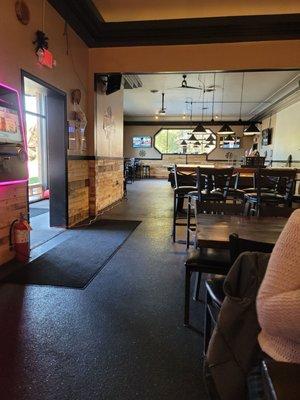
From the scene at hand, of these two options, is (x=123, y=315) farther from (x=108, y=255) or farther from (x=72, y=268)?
(x=108, y=255)

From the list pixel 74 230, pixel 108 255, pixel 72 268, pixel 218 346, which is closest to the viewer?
pixel 218 346

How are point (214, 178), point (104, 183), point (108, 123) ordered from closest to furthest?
1. point (214, 178)
2. point (104, 183)
3. point (108, 123)

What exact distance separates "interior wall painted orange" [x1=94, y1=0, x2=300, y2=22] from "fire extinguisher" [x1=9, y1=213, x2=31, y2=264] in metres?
3.35

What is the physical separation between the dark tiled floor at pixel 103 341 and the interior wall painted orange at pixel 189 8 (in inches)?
149

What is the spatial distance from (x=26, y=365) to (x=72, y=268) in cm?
138

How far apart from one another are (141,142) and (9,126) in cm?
1206

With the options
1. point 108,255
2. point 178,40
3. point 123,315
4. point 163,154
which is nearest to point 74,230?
point 108,255

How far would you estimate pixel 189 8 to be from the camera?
4.39 meters

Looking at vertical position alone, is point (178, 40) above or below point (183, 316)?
above

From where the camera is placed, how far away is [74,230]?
174 inches

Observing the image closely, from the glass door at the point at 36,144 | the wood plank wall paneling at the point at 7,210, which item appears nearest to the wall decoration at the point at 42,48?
the wood plank wall paneling at the point at 7,210

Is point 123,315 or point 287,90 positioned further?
point 287,90

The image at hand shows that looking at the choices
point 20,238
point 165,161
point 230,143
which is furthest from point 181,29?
Answer: point 165,161

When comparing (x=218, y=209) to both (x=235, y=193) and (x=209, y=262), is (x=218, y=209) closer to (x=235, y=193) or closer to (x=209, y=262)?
(x=209, y=262)
